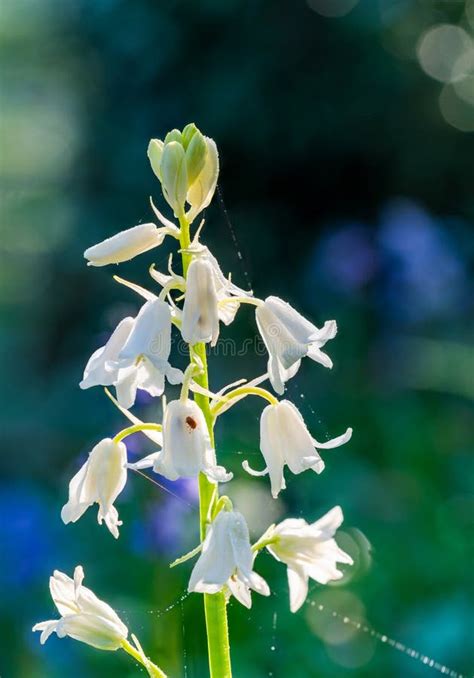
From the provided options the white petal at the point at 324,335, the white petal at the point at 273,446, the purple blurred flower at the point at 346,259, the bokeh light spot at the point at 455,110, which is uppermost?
the bokeh light spot at the point at 455,110

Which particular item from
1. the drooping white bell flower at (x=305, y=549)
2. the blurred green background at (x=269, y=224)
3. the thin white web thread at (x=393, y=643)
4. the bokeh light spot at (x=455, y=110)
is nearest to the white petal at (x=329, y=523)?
the drooping white bell flower at (x=305, y=549)

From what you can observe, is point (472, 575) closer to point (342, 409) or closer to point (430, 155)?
point (342, 409)

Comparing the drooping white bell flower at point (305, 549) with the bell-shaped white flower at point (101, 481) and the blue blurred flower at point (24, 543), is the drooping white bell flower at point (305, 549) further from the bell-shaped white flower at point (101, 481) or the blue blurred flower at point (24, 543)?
the blue blurred flower at point (24, 543)

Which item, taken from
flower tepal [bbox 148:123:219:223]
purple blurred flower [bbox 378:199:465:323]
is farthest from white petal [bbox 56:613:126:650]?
purple blurred flower [bbox 378:199:465:323]

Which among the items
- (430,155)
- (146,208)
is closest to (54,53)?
(146,208)

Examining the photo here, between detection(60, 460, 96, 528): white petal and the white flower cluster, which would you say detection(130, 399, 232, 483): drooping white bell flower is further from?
detection(60, 460, 96, 528): white petal
